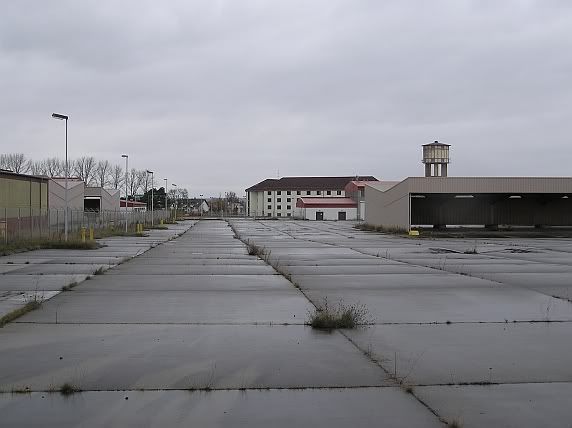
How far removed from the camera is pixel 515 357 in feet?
24.2

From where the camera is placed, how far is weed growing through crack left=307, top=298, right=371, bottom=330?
9.20 metres

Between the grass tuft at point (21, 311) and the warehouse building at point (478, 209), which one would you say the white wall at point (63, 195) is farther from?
the grass tuft at point (21, 311)

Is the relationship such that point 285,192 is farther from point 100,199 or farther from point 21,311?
point 21,311

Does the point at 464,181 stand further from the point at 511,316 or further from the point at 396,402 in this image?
the point at 396,402

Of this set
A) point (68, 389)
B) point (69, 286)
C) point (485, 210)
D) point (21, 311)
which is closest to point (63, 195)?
point (485, 210)

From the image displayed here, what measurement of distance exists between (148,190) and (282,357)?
144 meters

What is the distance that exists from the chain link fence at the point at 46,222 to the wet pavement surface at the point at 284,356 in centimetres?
1675

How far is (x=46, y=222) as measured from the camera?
39969mm

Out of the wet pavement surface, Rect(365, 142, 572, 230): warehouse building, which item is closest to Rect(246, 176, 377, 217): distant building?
Rect(365, 142, 572, 230): warehouse building

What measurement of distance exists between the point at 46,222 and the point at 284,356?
3663 centimetres

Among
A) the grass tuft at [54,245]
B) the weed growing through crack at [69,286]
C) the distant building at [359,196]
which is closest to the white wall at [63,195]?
the grass tuft at [54,245]

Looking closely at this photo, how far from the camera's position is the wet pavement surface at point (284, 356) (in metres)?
5.40

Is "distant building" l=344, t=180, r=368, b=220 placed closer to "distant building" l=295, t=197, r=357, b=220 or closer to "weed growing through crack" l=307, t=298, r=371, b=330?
"distant building" l=295, t=197, r=357, b=220

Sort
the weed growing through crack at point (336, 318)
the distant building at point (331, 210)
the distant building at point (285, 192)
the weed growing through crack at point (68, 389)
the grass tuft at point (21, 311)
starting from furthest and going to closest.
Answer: the distant building at point (285, 192)
the distant building at point (331, 210)
the grass tuft at point (21, 311)
the weed growing through crack at point (336, 318)
the weed growing through crack at point (68, 389)
